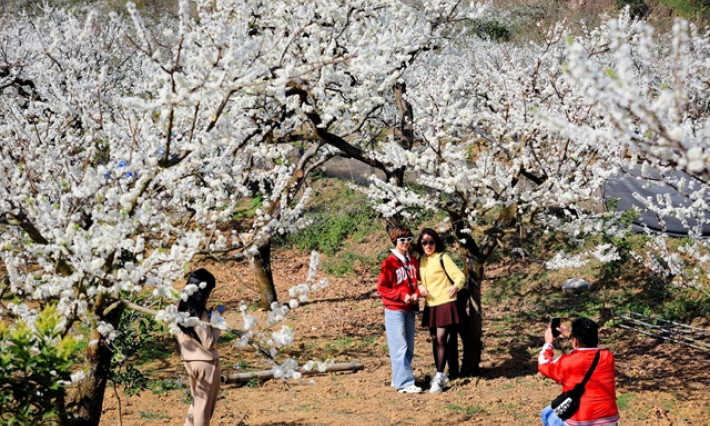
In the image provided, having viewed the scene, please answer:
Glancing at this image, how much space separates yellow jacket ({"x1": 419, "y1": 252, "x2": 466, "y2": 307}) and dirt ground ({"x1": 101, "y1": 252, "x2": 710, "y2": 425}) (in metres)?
0.92

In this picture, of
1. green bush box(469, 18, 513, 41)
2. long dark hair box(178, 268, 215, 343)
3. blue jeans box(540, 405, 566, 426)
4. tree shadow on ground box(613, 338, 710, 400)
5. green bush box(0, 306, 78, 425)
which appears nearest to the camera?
green bush box(0, 306, 78, 425)

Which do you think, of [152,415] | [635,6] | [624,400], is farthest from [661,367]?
[635,6]

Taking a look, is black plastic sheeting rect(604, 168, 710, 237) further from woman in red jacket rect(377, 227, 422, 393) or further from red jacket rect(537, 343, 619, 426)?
red jacket rect(537, 343, 619, 426)

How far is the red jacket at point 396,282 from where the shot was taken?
6332 mm

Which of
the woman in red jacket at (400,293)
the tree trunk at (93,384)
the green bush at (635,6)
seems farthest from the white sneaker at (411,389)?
the green bush at (635,6)

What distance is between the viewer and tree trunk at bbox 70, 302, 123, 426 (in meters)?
4.07

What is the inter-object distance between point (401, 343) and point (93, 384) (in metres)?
3.00

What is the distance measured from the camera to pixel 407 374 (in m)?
6.49

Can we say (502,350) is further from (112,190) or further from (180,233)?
(112,190)

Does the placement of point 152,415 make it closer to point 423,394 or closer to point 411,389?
point 411,389

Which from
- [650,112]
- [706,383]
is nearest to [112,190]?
[650,112]

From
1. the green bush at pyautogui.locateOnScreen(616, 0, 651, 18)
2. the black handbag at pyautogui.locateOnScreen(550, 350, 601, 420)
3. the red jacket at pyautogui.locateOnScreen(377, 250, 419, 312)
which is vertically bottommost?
the black handbag at pyautogui.locateOnScreen(550, 350, 601, 420)

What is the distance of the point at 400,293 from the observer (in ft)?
20.7

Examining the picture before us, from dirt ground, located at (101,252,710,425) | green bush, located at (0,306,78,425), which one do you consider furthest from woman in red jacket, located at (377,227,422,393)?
green bush, located at (0,306,78,425)
